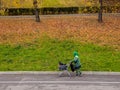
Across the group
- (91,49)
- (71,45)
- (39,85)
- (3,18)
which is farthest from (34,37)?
(39,85)

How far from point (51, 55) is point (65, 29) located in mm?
6001

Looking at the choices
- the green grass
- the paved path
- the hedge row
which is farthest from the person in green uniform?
the hedge row

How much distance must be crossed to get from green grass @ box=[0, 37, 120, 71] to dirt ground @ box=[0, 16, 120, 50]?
1156 millimetres

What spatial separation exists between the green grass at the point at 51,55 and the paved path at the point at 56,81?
1129 mm

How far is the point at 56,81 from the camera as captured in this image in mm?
18828

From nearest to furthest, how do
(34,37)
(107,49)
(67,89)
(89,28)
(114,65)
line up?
1. (67,89)
2. (114,65)
3. (107,49)
4. (34,37)
5. (89,28)

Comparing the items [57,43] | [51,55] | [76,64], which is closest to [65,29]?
[57,43]

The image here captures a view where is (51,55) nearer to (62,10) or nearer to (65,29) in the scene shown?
(65,29)

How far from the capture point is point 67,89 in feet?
57.4

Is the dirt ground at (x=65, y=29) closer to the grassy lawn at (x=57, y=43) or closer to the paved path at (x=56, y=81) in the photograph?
the grassy lawn at (x=57, y=43)

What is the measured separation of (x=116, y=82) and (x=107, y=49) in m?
6.63

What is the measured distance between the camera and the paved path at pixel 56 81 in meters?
17.8

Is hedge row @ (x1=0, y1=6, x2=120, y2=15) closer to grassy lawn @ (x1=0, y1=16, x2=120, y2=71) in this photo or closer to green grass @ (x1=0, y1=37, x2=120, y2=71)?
grassy lawn @ (x1=0, y1=16, x2=120, y2=71)

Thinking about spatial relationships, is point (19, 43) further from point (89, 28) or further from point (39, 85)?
point (39, 85)
